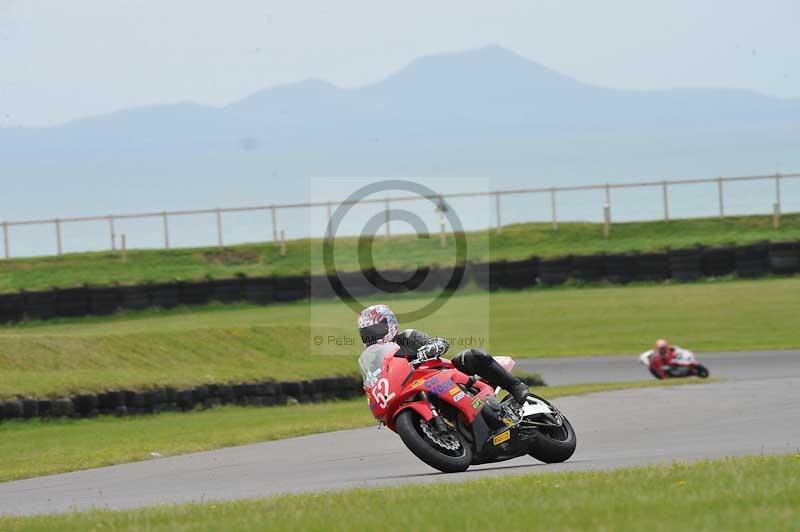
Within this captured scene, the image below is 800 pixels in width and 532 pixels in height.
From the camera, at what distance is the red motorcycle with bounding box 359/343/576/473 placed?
10.4 meters

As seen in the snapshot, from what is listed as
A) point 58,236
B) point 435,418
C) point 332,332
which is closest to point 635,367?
point 332,332

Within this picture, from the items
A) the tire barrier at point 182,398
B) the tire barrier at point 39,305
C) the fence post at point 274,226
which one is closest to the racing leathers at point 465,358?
the tire barrier at point 182,398

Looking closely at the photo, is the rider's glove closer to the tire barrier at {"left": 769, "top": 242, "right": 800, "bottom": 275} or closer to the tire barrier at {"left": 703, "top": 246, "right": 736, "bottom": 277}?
the tire barrier at {"left": 703, "top": 246, "right": 736, "bottom": 277}

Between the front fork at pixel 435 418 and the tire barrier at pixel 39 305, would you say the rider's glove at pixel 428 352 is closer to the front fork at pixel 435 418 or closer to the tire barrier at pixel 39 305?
the front fork at pixel 435 418

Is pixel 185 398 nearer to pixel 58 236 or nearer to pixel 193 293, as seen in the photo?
pixel 193 293

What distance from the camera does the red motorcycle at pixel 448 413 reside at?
1041 cm

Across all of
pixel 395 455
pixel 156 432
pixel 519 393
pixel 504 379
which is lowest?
pixel 156 432

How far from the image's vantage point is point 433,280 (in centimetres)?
3775

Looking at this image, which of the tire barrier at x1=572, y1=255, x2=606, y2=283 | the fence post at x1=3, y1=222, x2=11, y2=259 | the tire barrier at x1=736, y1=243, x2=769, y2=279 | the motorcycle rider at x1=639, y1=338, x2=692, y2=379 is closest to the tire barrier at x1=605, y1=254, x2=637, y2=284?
the tire barrier at x1=572, y1=255, x2=606, y2=283

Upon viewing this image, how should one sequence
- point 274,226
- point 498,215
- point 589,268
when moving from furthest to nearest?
point 274,226, point 498,215, point 589,268

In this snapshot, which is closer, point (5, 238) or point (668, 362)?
point (668, 362)

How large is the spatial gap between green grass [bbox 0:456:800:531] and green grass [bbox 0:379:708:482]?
16.5ft

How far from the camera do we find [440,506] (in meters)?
8.15

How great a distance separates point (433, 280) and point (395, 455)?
966 inches
